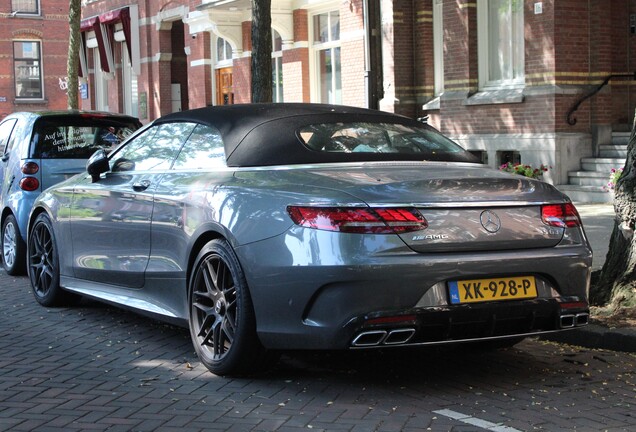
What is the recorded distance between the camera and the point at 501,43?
18.7 metres

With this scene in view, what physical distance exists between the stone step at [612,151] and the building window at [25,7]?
135ft

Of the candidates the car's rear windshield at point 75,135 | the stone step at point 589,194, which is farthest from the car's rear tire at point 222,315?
the stone step at point 589,194

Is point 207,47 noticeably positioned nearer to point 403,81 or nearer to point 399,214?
point 403,81

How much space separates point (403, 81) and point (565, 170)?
5.31 meters

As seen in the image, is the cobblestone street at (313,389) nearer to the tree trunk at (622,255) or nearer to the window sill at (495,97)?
the tree trunk at (622,255)

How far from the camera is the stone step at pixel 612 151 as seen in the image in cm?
1639

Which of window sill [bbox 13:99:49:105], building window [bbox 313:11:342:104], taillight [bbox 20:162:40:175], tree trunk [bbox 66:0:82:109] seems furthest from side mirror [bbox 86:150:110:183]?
window sill [bbox 13:99:49:105]

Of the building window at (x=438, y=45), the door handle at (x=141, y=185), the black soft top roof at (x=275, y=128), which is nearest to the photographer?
the black soft top roof at (x=275, y=128)

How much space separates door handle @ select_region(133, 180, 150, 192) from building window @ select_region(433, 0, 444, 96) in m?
14.6

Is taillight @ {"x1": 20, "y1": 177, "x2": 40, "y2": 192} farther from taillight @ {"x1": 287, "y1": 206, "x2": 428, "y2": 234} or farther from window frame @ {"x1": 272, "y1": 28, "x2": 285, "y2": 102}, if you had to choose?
window frame @ {"x1": 272, "y1": 28, "x2": 285, "y2": 102}

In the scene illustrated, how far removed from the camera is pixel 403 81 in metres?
21.1

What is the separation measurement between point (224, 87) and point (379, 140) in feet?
78.0

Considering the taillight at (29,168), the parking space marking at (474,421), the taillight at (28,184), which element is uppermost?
the taillight at (29,168)

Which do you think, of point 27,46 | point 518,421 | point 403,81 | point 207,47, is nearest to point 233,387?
point 518,421
